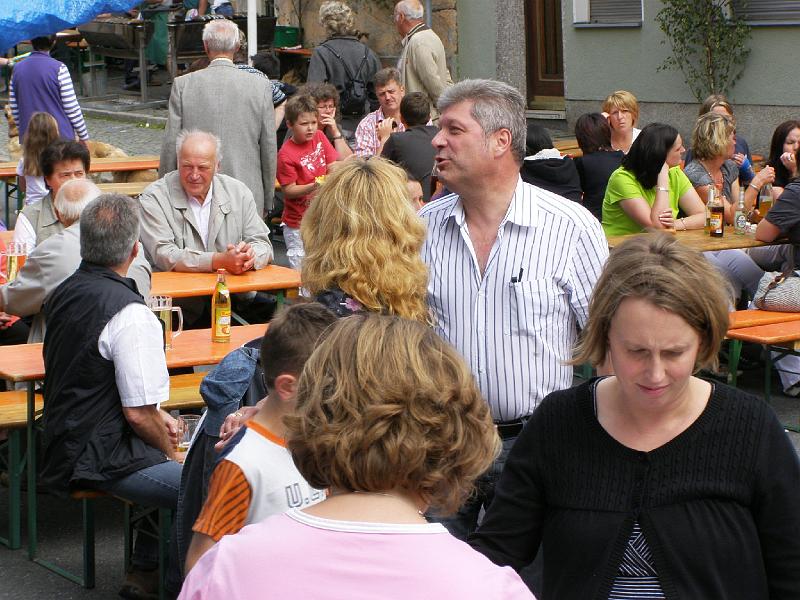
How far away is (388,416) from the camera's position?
1973 mm

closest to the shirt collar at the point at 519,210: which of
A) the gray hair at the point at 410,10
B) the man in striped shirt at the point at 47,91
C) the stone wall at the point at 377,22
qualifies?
the man in striped shirt at the point at 47,91

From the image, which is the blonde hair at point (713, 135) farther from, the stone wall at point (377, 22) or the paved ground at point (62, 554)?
the stone wall at point (377, 22)

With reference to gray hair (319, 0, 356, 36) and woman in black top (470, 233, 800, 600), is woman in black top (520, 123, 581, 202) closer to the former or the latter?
gray hair (319, 0, 356, 36)

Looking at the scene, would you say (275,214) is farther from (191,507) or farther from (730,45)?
(191,507)

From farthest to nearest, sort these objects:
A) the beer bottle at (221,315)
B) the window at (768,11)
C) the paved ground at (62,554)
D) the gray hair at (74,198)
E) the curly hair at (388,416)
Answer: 1. the window at (768,11)
2. the gray hair at (74,198)
3. the beer bottle at (221,315)
4. the paved ground at (62,554)
5. the curly hair at (388,416)

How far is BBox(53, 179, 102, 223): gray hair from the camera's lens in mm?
6375

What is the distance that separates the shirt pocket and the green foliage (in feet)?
37.4

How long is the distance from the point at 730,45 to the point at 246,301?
28.4ft

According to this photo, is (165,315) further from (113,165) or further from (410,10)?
(410,10)

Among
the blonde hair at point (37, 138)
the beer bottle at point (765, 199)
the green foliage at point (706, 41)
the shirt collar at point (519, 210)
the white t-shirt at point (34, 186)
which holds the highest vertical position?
the green foliage at point (706, 41)

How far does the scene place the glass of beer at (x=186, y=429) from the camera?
187 inches

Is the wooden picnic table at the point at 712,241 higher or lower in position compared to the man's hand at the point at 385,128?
lower

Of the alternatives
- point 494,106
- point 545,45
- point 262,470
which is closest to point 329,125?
point 494,106

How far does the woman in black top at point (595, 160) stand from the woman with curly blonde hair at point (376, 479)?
7524mm
